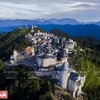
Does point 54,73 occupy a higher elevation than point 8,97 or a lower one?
higher

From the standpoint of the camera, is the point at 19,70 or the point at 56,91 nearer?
the point at 56,91

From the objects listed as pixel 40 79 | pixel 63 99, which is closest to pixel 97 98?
pixel 63 99

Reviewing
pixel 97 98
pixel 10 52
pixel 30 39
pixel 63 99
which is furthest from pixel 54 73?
pixel 30 39

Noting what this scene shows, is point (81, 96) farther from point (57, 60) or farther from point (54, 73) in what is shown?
point (57, 60)

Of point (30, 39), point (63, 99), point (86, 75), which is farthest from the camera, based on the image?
point (30, 39)

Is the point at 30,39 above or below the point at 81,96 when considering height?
above

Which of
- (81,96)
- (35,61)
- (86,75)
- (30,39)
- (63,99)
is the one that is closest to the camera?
(63,99)

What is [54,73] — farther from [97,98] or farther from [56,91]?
[97,98]

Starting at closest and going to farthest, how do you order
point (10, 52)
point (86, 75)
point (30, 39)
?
point (86, 75) < point (10, 52) < point (30, 39)

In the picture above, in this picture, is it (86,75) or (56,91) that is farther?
(86,75)
